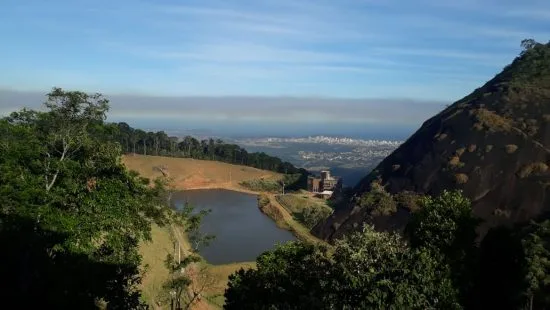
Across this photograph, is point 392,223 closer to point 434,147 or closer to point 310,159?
point 434,147

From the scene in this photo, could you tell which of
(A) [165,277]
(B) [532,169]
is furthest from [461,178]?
(A) [165,277]

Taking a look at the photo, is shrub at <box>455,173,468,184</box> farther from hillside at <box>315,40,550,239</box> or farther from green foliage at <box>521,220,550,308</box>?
green foliage at <box>521,220,550,308</box>

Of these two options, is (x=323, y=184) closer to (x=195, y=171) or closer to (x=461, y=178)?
(x=195, y=171)

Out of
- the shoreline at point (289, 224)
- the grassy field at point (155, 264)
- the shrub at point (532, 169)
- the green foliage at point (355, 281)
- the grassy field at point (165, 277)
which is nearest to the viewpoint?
the green foliage at point (355, 281)

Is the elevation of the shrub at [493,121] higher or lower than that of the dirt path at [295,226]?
higher

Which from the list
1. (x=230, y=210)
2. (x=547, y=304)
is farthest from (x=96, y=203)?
(x=230, y=210)

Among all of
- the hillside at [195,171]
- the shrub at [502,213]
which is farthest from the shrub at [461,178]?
the hillside at [195,171]

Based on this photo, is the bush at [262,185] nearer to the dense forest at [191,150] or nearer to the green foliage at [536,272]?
the dense forest at [191,150]
